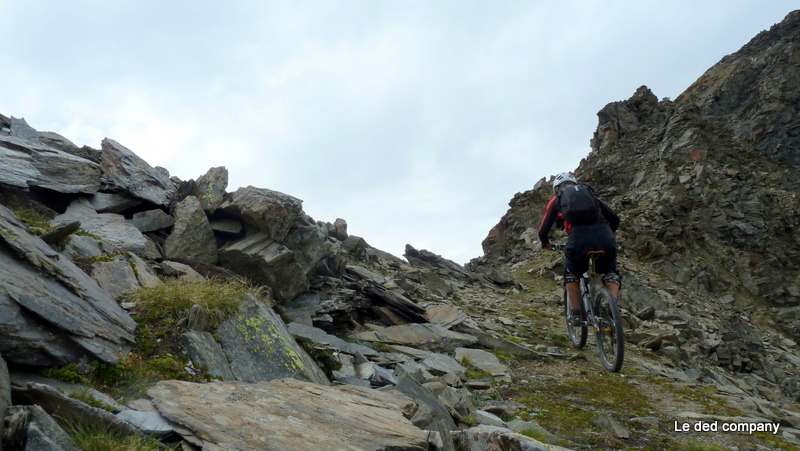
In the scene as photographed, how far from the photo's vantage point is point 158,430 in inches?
135

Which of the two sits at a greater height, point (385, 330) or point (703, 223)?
point (703, 223)

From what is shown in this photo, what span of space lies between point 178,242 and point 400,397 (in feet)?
27.2

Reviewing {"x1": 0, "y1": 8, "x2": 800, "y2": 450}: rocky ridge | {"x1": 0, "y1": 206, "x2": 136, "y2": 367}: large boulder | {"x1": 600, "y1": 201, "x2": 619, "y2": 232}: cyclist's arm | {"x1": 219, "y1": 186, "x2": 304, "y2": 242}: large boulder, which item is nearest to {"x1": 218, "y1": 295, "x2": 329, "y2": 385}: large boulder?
{"x1": 0, "y1": 8, "x2": 800, "y2": 450}: rocky ridge

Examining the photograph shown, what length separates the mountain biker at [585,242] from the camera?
764cm

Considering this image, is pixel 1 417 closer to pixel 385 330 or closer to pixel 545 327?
pixel 385 330

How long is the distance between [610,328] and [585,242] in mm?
1461

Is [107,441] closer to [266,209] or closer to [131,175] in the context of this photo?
[266,209]

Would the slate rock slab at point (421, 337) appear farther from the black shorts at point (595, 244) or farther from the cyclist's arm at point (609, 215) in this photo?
the cyclist's arm at point (609, 215)

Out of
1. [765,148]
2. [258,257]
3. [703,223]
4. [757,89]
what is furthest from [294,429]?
[757,89]

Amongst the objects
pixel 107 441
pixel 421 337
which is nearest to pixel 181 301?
pixel 107 441

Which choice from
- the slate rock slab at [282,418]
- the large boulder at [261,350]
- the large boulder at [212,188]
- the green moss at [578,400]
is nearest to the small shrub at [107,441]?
the slate rock slab at [282,418]

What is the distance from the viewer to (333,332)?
38.0ft

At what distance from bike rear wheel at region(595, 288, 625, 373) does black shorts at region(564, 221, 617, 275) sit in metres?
0.51

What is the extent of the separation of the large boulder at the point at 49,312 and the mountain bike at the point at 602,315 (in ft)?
22.3
